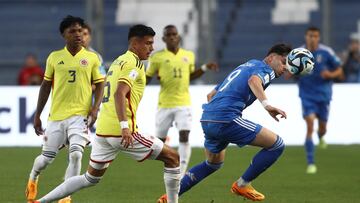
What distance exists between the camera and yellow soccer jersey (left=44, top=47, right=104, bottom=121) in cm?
1164

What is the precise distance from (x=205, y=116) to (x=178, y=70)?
4.94m

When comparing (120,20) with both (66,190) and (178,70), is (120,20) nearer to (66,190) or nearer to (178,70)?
(178,70)

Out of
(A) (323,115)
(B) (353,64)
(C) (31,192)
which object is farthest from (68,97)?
(B) (353,64)

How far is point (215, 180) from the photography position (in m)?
14.9

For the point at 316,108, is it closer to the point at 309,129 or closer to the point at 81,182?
the point at 309,129

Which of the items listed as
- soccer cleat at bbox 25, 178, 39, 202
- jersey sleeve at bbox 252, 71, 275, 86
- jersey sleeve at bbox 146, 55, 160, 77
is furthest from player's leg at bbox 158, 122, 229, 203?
jersey sleeve at bbox 146, 55, 160, 77

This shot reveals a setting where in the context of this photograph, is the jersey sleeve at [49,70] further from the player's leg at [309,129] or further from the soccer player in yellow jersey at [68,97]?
the player's leg at [309,129]

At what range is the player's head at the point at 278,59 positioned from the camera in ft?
37.4

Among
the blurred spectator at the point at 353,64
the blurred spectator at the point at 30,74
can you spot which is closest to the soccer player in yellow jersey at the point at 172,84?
the blurred spectator at the point at 30,74

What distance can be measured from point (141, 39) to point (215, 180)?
16.2ft

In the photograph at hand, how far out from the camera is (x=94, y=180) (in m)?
10.4

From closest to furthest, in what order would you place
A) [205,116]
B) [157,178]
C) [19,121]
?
1. [205,116]
2. [157,178]
3. [19,121]

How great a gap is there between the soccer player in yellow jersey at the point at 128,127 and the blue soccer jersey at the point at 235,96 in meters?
1.02

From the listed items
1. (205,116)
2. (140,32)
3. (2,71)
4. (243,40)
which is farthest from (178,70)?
(243,40)
